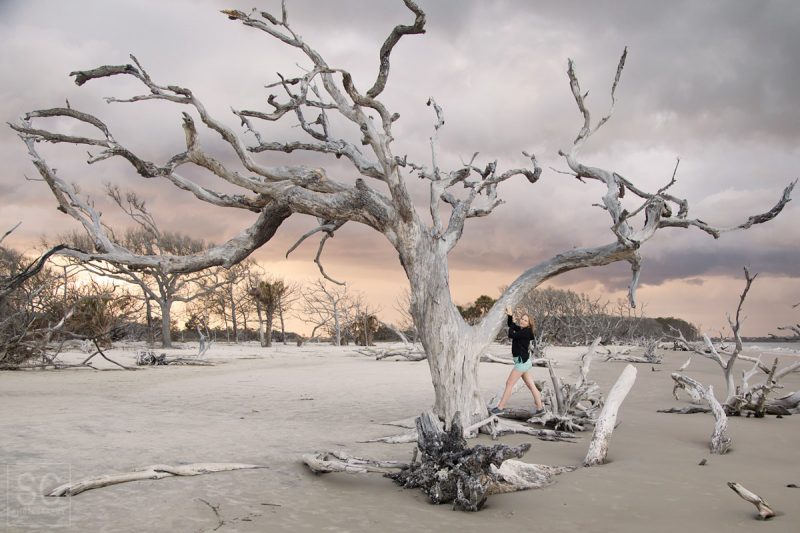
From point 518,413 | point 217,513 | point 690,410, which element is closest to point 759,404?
point 690,410

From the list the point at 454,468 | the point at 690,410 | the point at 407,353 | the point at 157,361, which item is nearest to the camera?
the point at 454,468

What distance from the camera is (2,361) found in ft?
56.1

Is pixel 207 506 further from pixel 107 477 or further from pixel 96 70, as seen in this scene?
pixel 96 70

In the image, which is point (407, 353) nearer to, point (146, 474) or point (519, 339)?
point (519, 339)

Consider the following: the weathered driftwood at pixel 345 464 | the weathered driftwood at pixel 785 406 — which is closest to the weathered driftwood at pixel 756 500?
the weathered driftwood at pixel 345 464

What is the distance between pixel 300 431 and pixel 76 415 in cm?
324

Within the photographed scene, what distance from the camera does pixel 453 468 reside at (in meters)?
4.81

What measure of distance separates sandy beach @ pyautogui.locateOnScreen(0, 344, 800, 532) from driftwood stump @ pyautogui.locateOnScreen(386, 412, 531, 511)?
0.11 meters

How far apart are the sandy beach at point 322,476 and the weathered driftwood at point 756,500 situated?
86mm

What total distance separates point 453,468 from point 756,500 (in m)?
2.04

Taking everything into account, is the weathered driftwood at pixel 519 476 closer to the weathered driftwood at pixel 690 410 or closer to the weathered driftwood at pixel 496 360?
the weathered driftwood at pixel 690 410

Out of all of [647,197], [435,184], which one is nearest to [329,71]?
[435,184]

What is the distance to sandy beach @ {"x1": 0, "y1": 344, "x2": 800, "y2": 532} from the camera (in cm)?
415

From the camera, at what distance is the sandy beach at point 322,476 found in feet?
13.6
